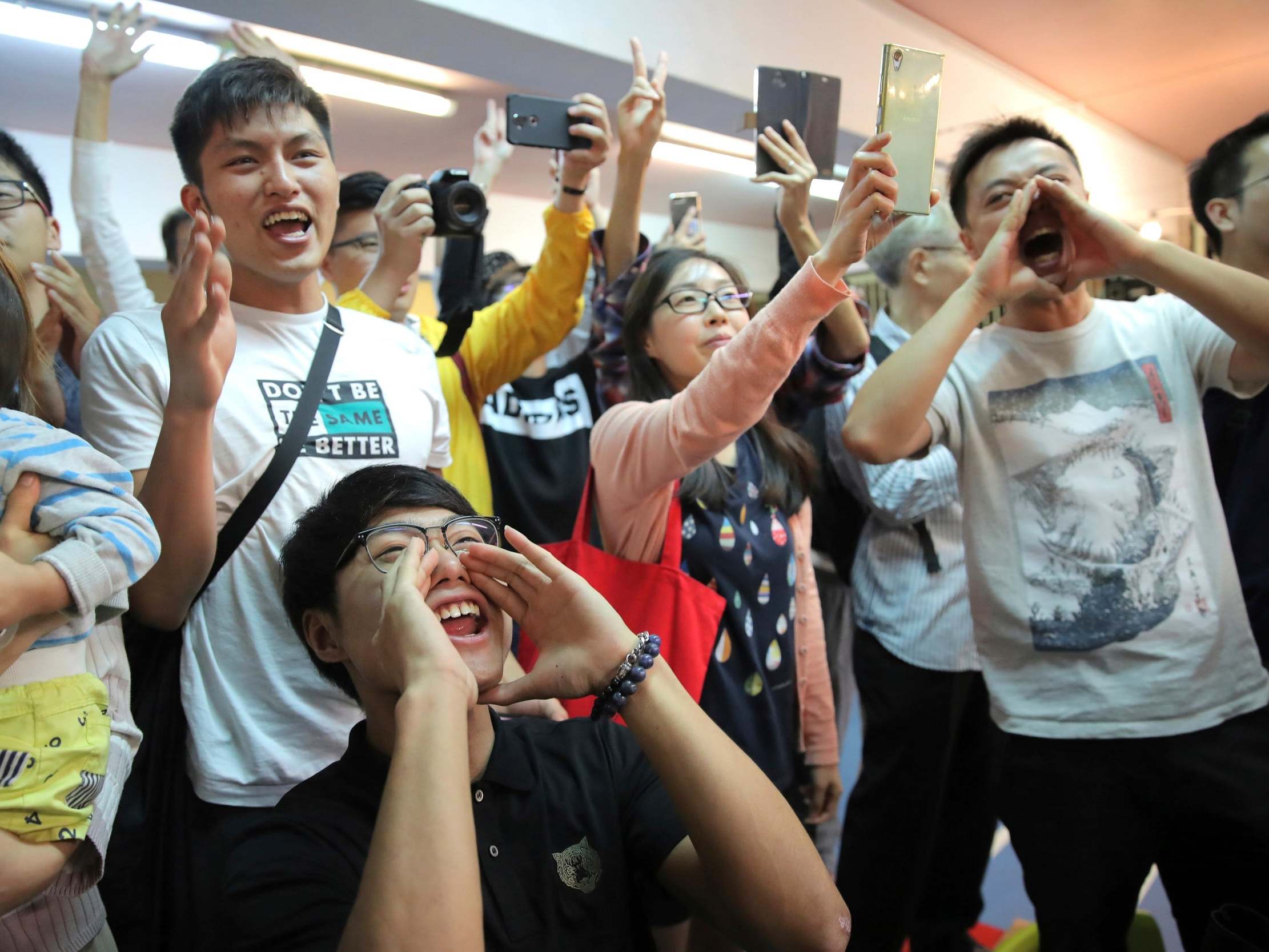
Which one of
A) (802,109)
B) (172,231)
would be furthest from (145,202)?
(802,109)

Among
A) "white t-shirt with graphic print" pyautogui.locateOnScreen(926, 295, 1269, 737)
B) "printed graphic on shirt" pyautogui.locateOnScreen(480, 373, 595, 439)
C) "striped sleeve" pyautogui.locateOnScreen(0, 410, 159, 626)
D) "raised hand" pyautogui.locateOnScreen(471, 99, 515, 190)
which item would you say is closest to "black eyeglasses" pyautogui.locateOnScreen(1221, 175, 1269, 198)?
"white t-shirt with graphic print" pyautogui.locateOnScreen(926, 295, 1269, 737)

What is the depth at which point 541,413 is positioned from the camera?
6.68ft

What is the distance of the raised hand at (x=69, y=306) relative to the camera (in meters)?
1.48

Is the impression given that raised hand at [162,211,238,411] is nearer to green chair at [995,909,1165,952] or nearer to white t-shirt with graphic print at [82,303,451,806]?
white t-shirt with graphic print at [82,303,451,806]

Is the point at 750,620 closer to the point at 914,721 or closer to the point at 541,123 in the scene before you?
the point at 914,721

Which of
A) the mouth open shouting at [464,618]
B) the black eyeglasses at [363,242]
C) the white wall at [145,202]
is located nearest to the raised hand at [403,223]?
the black eyeglasses at [363,242]

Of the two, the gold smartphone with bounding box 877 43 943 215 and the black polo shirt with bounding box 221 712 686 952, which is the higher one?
the gold smartphone with bounding box 877 43 943 215

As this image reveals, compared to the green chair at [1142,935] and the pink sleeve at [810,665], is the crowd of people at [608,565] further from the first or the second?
the green chair at [1142,935]

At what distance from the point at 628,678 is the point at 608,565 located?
463 mm

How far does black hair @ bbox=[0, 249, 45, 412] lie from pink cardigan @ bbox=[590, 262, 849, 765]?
2.57 ft

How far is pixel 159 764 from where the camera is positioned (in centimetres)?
121

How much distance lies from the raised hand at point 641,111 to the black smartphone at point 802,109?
0.26 m

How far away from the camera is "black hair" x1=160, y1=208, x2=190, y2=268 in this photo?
93.8 inches

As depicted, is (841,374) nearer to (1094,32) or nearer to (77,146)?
(77,146)
